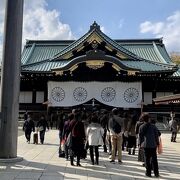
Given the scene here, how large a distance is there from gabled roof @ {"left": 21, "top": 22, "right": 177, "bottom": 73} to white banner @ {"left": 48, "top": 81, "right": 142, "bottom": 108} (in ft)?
5.89

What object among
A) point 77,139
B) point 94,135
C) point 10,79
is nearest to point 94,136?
point 94,135

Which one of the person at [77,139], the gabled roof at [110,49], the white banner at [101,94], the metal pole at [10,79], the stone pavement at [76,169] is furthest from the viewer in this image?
the gabled roof at [110,49]

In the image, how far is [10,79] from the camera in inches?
416

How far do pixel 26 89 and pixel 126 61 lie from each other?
9.24 metres

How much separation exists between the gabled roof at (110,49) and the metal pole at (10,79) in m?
16.7

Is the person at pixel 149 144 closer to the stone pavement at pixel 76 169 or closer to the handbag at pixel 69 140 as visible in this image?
the stone pavement at pixel 76 169

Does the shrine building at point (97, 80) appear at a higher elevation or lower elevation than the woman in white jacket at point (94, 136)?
higher

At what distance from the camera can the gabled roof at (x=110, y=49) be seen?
29.2 metres

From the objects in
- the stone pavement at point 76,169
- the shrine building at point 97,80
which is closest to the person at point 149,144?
the stone pavement at point 76,169

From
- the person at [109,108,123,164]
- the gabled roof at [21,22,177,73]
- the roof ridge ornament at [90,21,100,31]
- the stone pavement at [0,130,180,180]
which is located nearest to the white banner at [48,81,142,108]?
the gabled roof at [21,22,177,73]

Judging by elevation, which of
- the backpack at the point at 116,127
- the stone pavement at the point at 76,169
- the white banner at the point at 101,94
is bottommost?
the stone pavement at the point at 76,169

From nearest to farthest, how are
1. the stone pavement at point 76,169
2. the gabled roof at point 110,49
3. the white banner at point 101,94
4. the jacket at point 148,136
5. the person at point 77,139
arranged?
the stone pavement at point 76,169
the jacket at point 148,136
the person at point 77,139
the white banner at point 101,94
the gabled roof at point 110,49

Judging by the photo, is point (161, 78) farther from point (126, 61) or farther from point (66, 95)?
point (66, 95)

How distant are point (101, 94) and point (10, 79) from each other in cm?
1802
